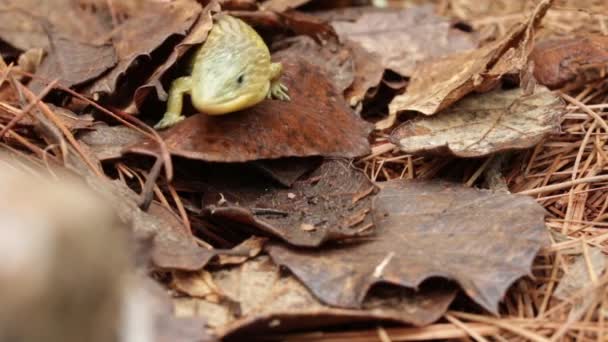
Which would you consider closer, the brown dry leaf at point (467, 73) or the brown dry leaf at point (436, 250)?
the brown dry leaf at point (436, 250)

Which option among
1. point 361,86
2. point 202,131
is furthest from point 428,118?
point 202,131

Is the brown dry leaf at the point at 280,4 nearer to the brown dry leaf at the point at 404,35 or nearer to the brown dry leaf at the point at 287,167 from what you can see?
the brown dry leaf at the point at 404,35

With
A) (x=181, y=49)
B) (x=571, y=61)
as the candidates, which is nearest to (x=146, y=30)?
(x=181, y=49)

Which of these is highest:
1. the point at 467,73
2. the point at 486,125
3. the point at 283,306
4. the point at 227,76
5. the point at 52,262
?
the point at 52,262

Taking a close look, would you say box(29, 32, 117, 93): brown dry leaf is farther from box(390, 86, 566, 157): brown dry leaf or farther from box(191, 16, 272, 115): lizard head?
box(390, 86, 566, 157): brown dry leaf

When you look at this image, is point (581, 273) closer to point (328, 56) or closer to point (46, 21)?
point (328, 56)

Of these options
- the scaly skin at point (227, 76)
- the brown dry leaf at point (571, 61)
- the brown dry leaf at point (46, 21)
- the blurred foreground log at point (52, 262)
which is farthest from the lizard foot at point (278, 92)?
the blurred foreground log at point (52, 262)

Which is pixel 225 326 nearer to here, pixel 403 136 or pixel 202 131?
pixel 202 131
